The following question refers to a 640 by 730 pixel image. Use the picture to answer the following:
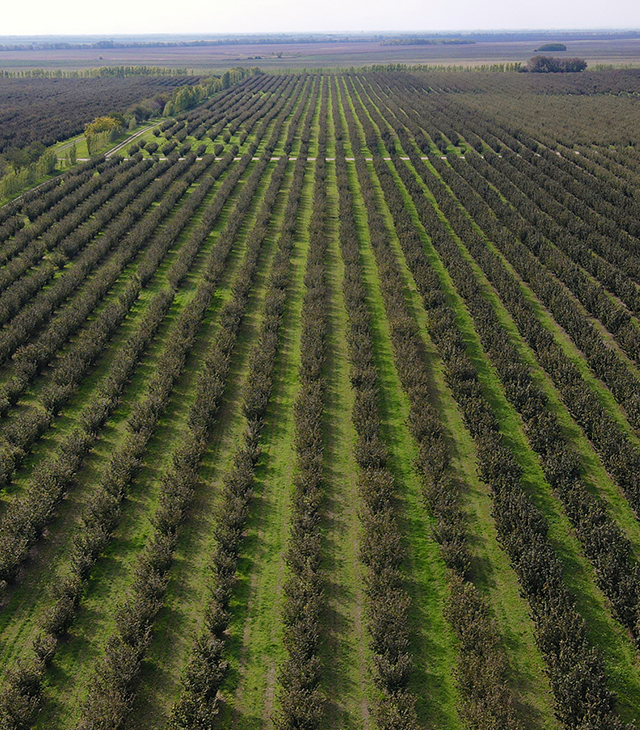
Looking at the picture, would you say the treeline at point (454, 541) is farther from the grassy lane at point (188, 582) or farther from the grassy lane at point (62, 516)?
the grassy lane at point (62, 516)

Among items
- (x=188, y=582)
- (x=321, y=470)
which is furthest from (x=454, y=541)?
(x=188, y=582)

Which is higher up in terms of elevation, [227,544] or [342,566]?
[227,544]

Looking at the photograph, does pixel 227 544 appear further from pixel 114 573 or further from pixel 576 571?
pixel 576 571

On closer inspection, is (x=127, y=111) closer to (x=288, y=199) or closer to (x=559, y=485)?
(x=288, y=199)

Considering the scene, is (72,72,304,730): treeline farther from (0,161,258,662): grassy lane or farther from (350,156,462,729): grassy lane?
(350,156,462,729): grassy lane

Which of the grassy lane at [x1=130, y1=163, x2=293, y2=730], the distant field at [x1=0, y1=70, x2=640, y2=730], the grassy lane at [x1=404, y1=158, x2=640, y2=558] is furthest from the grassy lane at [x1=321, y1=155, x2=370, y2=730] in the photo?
the grassy lane at [x1=404, y1=158, x2=640, y2=558]

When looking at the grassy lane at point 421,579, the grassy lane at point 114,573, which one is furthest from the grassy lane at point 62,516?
the grassy lane at point 421,579
